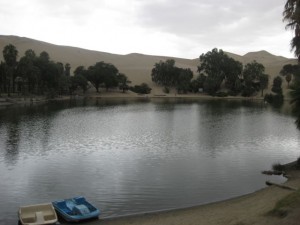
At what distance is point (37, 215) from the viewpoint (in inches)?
735

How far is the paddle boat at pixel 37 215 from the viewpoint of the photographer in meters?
18.3

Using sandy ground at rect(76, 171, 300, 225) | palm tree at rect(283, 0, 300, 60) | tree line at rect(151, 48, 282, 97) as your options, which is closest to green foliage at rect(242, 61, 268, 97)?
tree line at rect(151, 48, 282, 97)

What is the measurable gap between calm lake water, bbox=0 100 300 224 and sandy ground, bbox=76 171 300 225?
1278 millimetres

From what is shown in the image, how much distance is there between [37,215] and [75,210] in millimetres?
1698

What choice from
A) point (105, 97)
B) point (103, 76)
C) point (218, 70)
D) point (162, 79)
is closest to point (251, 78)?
point (218, 70)

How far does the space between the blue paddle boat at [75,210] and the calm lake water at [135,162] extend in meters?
1.31

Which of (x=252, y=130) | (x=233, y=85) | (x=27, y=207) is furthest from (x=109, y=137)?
(x=233, y=85)

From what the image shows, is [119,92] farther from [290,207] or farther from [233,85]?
[290,207]

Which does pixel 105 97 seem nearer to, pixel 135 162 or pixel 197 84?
pixel 197 84

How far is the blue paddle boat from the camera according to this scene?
19031 millimetres

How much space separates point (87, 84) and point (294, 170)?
415ft

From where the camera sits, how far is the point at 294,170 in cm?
2877

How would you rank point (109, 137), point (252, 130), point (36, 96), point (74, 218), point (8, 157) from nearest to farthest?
point (74, 218) < point (8, 157) < point (109, 137) < point (252, 130) < point (36, 96)

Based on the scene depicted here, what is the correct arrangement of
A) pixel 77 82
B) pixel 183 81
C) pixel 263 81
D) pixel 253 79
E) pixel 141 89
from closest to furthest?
pixel 77 82 → pixel 263 81 → pixel 253 79 → pixel 183 81 → pixel 141 89
